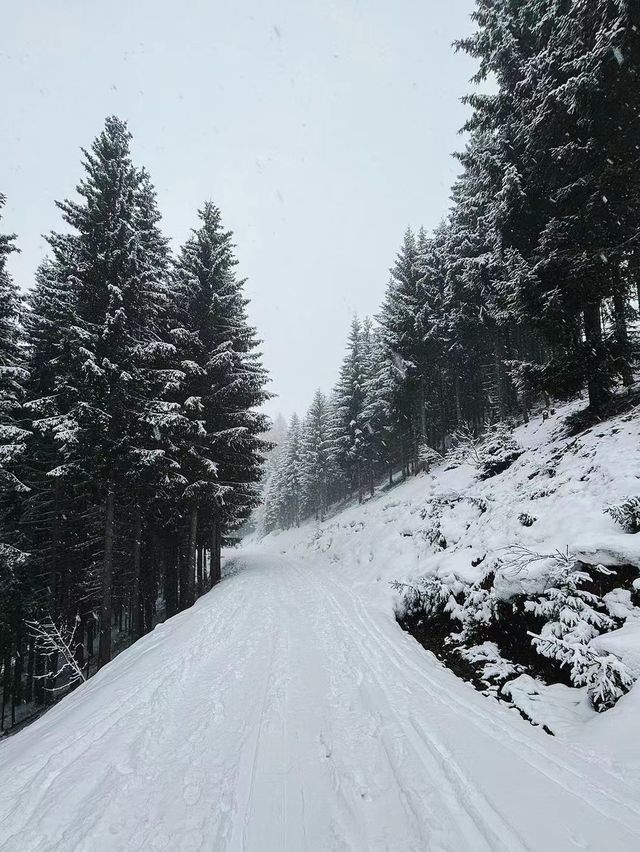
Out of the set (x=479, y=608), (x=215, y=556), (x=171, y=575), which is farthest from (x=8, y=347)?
(x=479, y=608)

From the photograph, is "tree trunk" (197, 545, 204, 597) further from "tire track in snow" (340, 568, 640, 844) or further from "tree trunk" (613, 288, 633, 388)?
"tree trunk" (613, 288, 633, 388)

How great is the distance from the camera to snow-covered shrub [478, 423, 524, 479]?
13.5 meters

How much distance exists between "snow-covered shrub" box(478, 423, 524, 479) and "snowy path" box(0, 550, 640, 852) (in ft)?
30.8

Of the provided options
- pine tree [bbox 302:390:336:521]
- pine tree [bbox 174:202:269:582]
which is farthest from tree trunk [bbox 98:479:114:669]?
pine tree [bbox 302:390:336:521]

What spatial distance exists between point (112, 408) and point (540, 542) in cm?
1227

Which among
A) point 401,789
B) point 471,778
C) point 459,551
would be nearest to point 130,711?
point 401,789

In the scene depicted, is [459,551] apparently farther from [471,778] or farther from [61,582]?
[61,582]

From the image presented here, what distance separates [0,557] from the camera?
1212 cm

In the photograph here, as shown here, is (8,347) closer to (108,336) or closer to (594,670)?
(108,336)

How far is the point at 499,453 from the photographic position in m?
14.2

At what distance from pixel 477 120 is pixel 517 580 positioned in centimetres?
1437

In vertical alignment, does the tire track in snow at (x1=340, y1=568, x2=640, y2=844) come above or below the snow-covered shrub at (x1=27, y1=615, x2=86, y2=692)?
above

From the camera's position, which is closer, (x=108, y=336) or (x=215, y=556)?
(x=108, y=336)

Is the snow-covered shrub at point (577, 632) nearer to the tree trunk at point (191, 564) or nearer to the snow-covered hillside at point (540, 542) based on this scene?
the snow-covered hillside at point (540, 542)
